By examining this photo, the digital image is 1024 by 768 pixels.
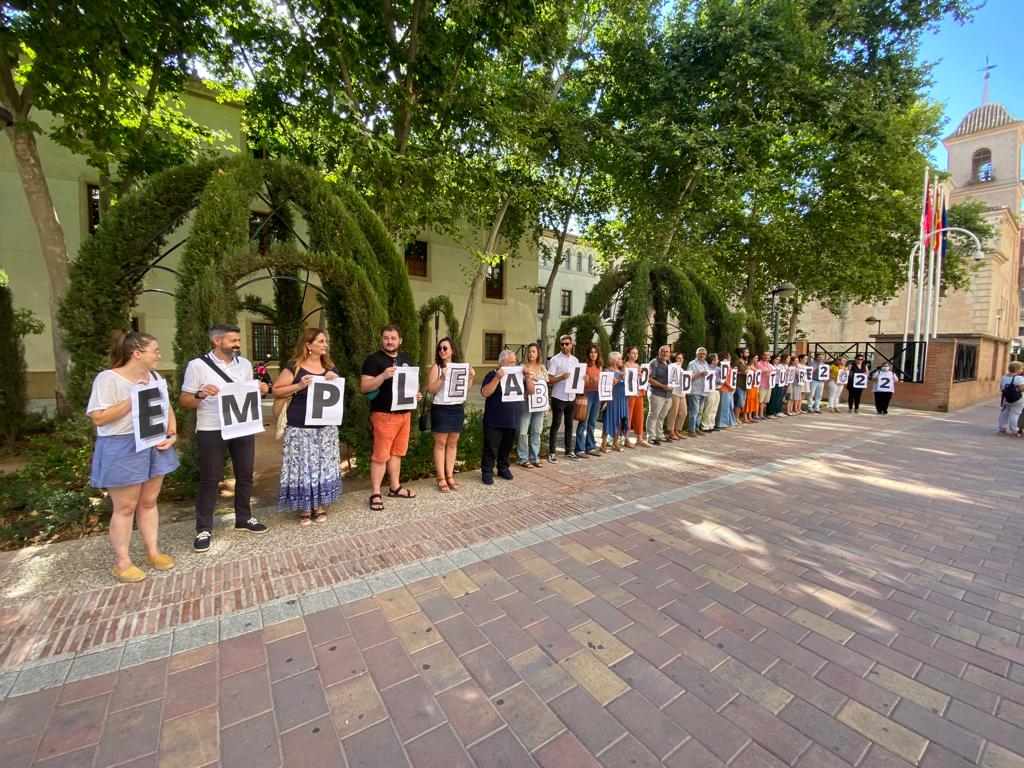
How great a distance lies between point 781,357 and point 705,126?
23.5ft

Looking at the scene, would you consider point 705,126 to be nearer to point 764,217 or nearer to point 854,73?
point 854,73

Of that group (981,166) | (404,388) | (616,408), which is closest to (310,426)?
(404,388)

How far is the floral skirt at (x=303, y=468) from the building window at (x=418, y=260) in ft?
55.3

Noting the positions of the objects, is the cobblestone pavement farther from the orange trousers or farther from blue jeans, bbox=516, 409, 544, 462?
the orange trousers

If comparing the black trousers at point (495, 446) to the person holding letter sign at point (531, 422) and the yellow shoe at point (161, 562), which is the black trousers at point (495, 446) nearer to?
the person holding letter sign at point (531, 422)

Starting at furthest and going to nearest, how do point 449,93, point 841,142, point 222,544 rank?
1. point 841,142
2. point 449,93
3. point 222,544

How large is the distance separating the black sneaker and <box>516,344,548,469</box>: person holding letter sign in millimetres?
3335

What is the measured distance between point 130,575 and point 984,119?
213 feet

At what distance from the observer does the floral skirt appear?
438 centimetres

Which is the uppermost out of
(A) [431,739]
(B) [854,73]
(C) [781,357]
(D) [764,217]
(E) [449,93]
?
(B) [854,73]

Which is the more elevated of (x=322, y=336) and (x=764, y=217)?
(x=764, y=217)

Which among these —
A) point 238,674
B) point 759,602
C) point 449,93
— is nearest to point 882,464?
point 759,602

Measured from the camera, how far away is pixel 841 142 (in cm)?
1406

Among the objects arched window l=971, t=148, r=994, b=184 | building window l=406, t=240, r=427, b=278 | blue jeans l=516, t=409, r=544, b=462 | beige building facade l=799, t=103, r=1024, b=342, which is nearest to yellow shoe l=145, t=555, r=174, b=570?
blue jeans l=516, t=409, r=544, b=462
